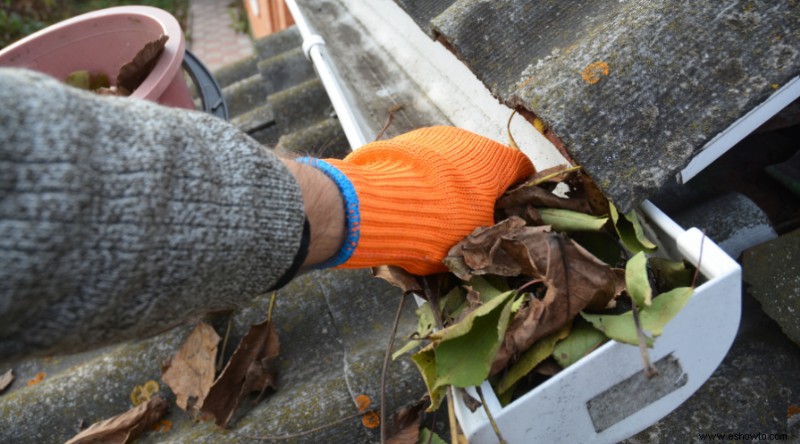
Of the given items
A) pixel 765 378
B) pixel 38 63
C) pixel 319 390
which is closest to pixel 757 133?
Result: pixel 765 378

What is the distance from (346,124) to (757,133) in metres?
0.86

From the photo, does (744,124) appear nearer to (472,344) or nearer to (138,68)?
(472,344)

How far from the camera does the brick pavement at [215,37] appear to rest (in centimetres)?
596

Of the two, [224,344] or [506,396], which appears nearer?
[506,396]

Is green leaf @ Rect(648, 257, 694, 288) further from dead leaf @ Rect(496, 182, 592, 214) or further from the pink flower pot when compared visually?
the pink flower pot

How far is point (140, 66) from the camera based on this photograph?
147 centimetres

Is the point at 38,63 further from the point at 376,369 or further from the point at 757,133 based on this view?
the point at 757,133

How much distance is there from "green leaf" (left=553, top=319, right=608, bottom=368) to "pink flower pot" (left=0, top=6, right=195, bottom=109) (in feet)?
3.92

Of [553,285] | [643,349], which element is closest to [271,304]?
[553,285]

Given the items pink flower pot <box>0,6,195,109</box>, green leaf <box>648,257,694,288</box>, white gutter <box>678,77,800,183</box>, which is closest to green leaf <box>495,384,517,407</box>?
green leaf <box>648,257,694,288</box>

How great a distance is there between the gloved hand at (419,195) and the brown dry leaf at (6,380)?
1054 mm

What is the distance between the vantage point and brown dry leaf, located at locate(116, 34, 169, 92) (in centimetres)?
145

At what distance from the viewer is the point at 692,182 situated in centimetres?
111

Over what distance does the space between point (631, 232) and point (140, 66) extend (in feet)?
4.00
